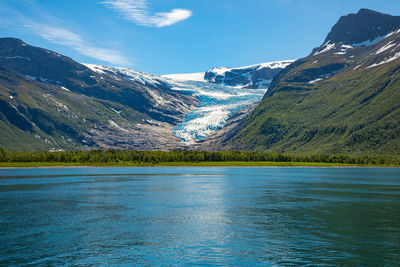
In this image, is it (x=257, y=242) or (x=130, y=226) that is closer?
(x=257, y=242)

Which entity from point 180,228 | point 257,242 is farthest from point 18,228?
point 257,242

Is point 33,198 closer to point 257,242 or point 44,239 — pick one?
point 44,239

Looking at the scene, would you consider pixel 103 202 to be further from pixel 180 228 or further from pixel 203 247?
pixel 203 247

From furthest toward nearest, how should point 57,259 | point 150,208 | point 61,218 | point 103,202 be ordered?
point 103,202
point 150,208
point 61,218
point 57,259

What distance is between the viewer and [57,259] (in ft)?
118

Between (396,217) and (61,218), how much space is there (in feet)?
173

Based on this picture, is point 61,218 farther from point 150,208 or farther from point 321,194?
point 321,194

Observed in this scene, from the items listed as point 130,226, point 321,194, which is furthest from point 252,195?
Answer: point 130,226

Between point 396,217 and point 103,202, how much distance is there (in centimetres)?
5368

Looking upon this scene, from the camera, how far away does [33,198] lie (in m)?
80.0

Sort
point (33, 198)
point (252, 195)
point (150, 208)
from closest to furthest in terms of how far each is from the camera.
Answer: point (150, 208), point (33, 198), point (252, 195)

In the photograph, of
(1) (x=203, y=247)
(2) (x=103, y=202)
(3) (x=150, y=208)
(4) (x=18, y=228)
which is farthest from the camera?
(2) (x=103, y=202)

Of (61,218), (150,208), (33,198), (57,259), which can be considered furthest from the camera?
(33,198)

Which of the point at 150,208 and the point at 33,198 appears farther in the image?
the point at 33,198
